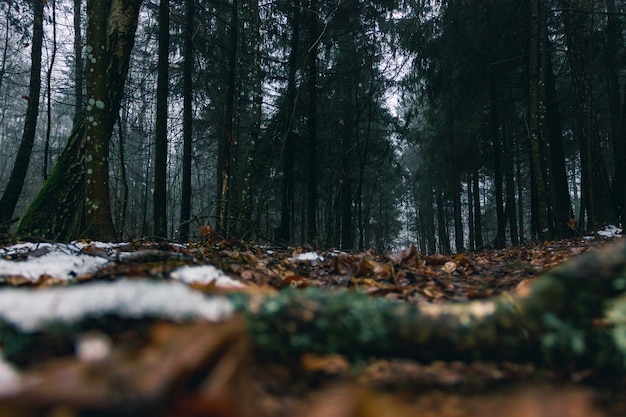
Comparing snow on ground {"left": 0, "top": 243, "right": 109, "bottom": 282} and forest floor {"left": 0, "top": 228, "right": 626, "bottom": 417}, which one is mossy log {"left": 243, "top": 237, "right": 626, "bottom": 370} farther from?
snow on ground {"left": 0, "top": 243, "right": 109, "bottom": 282}

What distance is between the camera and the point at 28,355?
779mm

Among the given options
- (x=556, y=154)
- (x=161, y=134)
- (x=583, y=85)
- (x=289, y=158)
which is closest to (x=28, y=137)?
(x=161, y=134)

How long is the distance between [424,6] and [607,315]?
14.7m

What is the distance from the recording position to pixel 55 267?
1949 mm

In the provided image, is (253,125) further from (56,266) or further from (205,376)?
(205,376)

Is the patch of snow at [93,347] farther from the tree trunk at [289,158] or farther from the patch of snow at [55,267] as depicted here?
the tree trunk at [289,158]

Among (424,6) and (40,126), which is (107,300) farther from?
(40,126)

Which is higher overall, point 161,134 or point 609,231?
point 161,134

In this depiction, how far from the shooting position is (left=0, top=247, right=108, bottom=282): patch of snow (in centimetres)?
183

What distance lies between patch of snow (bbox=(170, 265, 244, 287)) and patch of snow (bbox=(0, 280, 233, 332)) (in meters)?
0.62

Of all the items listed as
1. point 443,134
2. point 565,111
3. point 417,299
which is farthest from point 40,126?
point 417,299

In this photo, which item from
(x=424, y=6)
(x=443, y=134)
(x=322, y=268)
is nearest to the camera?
(x=322, y=268)

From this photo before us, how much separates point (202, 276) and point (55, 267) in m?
0.86

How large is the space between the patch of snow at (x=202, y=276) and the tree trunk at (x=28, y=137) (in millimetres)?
8241
